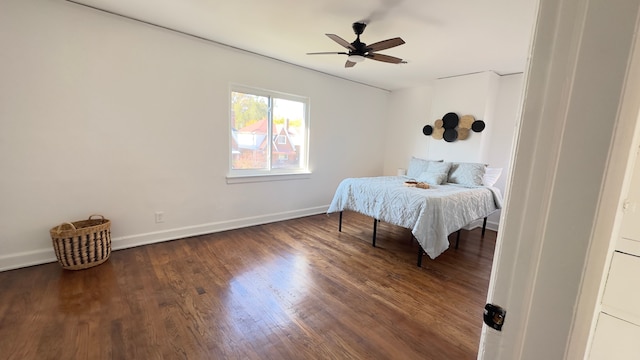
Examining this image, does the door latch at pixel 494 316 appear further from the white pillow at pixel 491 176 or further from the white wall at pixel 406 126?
the white wall at pixel 406 126

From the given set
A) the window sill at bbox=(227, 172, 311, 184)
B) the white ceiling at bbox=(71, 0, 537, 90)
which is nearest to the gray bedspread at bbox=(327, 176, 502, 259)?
the window sill at bbox=(227, 172, 311, 184)

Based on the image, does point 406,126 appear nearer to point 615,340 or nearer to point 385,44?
point 385,44

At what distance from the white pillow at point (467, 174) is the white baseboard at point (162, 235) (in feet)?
6.87

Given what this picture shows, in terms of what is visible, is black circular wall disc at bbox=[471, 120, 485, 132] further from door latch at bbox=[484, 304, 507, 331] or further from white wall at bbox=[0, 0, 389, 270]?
door latch at bbox=[484, 304, 507, 331]

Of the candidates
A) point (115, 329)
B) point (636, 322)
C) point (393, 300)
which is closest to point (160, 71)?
point (115, 329)

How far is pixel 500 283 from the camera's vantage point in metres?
0.53

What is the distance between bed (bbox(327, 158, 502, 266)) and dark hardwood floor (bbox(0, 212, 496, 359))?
409 mm

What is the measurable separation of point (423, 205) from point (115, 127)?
125 inches

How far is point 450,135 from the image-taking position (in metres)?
4.24

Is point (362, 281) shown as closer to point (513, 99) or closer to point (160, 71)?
point (160, 71)

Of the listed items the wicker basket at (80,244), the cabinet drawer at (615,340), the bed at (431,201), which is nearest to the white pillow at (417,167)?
the bed at (431,201)

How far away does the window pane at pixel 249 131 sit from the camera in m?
3.52

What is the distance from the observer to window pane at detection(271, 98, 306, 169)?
12.9 feet

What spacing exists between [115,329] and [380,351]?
5.48 feet
